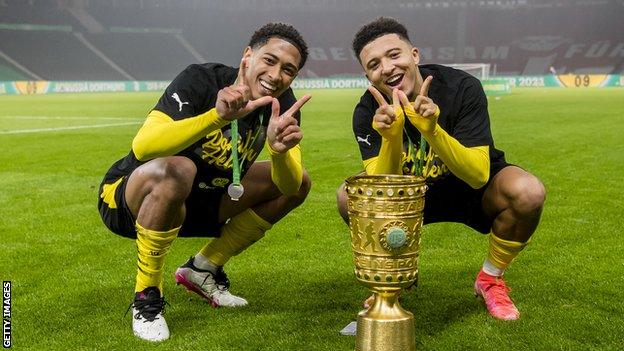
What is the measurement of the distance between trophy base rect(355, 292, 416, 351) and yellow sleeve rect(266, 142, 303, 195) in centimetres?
79

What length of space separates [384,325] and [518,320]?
3.03 ft

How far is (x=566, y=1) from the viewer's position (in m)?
54.3

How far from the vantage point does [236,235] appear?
348 cm

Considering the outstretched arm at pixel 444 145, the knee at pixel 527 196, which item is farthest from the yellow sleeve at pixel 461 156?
the knee at pixel 527 196

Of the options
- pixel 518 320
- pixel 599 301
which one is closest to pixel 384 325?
pixel 518 320

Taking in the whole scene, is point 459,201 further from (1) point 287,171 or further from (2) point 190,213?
(2) point 190,213

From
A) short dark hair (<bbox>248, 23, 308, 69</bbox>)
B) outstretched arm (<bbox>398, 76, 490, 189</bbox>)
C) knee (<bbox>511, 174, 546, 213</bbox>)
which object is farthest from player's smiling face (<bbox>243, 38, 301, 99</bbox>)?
knee (<bbox>511, 174, 546, 213</bbox>)

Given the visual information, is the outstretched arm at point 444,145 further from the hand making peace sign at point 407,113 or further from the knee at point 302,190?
the knee at point 302,190

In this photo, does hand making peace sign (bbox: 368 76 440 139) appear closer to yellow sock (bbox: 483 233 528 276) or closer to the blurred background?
yellow sock (bbox: 483 233 528 276)

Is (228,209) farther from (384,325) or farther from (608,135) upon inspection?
(608,135)

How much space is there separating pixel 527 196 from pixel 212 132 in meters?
1.35

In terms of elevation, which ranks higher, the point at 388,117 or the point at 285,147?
the point at 388,117

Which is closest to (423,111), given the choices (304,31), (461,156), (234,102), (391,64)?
(461,156)

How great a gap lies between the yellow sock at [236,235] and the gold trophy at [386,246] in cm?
116
